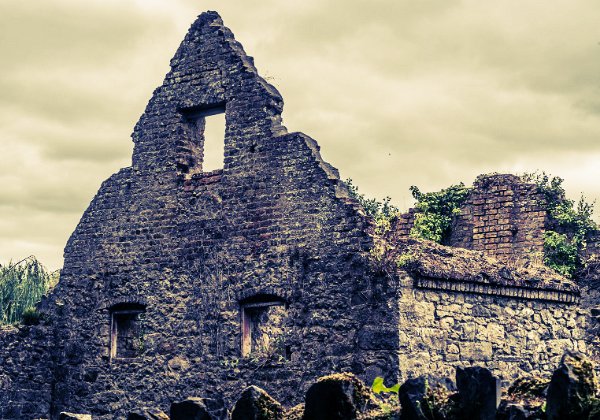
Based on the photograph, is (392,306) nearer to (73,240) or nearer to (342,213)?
(342,213)

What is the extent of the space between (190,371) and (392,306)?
3.75 meters

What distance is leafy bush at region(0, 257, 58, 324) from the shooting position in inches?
1042

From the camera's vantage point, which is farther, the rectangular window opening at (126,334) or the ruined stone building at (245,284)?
the rectangular window opening at (126,334)

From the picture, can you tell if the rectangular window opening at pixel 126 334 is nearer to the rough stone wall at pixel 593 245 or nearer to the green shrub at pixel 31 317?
the green shrub at pixel 31 317

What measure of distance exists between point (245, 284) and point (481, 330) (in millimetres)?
3639

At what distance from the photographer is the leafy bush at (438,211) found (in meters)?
17.4

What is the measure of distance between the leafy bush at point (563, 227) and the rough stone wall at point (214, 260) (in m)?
4.27

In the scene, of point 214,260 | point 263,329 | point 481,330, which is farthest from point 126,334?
point 481,330

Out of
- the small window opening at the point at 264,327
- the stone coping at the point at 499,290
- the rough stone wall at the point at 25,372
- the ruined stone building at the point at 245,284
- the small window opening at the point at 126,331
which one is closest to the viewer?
the stone coping at the point at 499,290

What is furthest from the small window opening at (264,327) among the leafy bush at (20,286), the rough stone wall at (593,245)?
the leafy bush at (20,286)

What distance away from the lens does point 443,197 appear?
57.9 feet

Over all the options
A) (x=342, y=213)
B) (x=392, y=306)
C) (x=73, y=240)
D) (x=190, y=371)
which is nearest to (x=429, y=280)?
(x=392, y=306)

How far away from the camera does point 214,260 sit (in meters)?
15.4

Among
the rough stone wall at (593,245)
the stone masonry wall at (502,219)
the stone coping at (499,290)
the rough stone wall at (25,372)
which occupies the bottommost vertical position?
the rough stone wall at (25,372)
